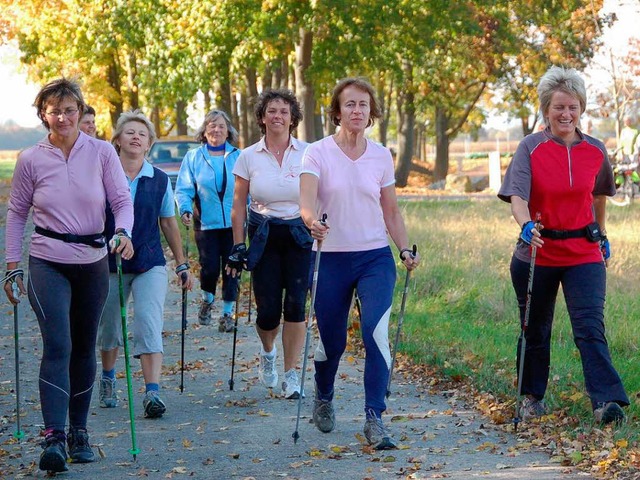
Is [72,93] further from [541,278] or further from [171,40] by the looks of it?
[171,40]

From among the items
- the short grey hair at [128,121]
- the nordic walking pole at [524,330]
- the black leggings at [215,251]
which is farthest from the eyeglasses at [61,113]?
the black leggings at [215,251]

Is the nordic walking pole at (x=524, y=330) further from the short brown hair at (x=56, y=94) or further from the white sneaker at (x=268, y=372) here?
the short brown hair at (x=56, y=94)

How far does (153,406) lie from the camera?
8047 mm

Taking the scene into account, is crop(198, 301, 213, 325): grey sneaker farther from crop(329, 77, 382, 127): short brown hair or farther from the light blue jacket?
crop(329, 77, 382, 127): short brown hair

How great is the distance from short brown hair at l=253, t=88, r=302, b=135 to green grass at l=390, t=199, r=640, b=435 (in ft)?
7.25

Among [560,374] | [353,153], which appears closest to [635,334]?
[560,374]

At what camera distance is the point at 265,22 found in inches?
980

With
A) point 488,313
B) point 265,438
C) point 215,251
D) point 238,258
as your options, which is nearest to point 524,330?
point 265,438

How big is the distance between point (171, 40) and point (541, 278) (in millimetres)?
20327

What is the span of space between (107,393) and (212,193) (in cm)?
356

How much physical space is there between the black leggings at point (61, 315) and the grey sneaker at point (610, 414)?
9.52 feet

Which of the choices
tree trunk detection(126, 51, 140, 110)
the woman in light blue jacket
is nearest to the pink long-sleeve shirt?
the woman in light blue jacket

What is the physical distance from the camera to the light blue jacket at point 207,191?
Result: 11781 mm

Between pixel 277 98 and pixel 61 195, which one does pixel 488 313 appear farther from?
pixel 61 195
